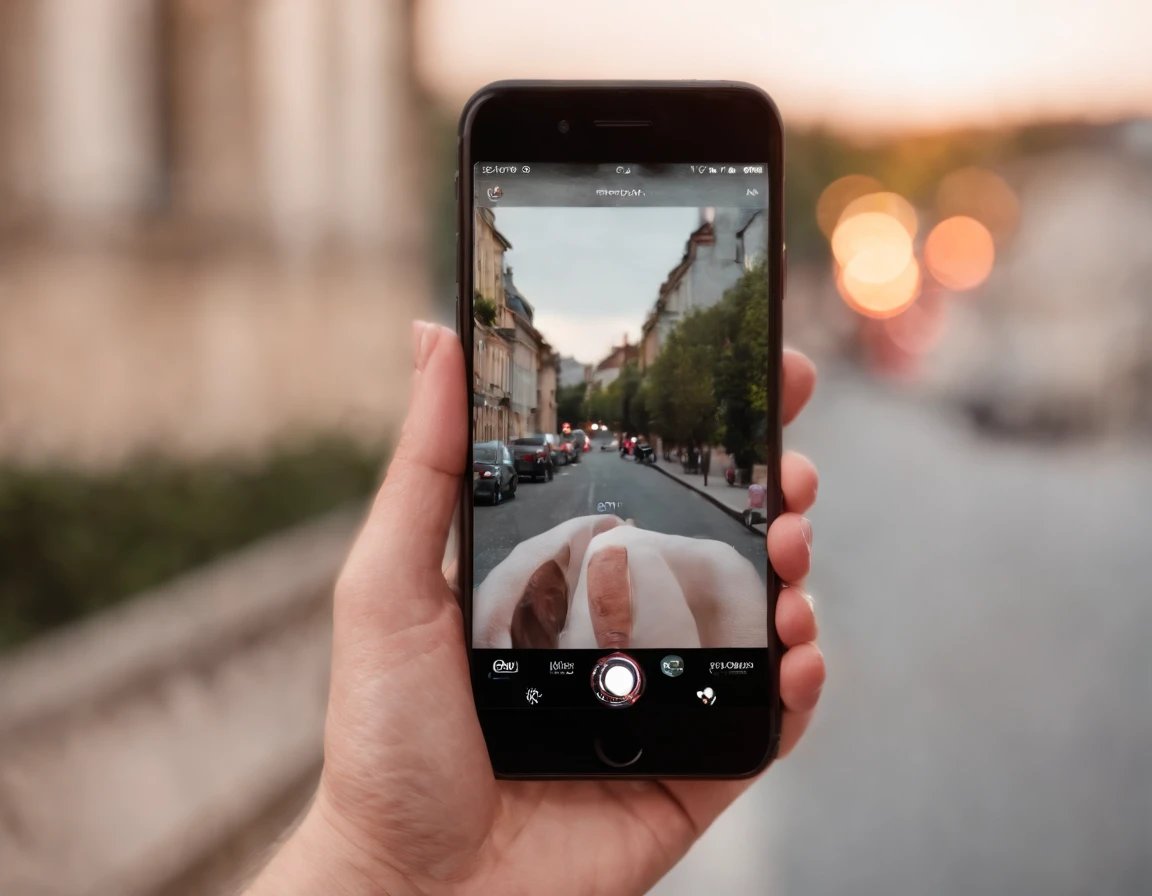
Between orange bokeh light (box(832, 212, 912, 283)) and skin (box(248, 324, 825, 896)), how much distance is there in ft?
2.96

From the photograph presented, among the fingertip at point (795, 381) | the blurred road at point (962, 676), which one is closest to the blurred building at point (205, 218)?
the blurred road at point (962, 676)

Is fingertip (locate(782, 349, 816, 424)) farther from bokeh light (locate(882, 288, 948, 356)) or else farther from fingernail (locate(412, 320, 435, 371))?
bokeh light (locate(882, 288, 948, 356))

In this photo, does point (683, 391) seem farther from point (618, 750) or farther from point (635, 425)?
point (618, 750)

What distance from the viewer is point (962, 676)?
56.2 inches

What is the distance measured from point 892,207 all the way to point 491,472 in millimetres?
1103

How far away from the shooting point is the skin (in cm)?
55

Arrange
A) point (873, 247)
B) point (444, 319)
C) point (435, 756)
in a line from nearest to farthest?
point (435, 756), point (444, 319), point (873, 247)

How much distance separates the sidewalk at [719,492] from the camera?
601 millimetres

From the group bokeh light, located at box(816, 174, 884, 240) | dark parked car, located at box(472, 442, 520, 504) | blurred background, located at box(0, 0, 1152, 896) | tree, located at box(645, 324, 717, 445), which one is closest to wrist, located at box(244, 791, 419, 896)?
dark parked car, located at box(472, 442, 520, 504)

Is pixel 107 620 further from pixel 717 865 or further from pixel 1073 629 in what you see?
pixel 1073 629

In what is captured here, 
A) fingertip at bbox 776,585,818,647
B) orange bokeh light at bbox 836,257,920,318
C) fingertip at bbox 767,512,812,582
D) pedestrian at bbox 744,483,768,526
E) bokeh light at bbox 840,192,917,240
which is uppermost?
bokeh light at bbox 840,192,917,240

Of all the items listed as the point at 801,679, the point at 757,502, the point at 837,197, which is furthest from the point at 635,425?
the point at 837,197

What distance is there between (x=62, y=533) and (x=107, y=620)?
0.16 metres

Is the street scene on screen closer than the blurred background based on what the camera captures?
Yes
